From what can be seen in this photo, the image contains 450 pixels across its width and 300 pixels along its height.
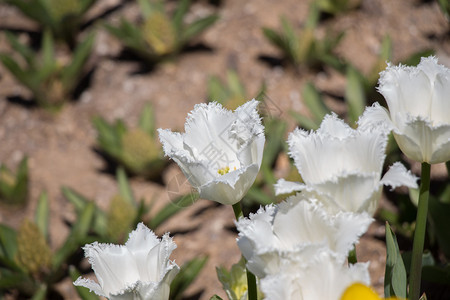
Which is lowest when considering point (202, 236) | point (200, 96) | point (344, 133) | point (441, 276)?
point (202, 236)

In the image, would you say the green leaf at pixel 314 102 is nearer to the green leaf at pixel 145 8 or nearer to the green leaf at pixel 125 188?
the green leaf at pixel 125 188

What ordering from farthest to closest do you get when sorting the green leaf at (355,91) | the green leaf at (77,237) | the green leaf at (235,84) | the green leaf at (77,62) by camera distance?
the green leaf at (77,62) < the green leaf at (235,84) < the green leaf at (355,91) < the green leaf at (77,237)

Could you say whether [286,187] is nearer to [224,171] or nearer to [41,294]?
[224,171]

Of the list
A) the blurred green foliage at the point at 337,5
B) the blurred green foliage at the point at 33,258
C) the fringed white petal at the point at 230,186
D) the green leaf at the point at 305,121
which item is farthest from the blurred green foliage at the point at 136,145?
the fringed white petal at the point at 230,186

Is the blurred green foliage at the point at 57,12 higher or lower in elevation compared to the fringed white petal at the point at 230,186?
higher

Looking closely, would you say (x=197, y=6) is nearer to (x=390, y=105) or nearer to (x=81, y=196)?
(x=81, y=196)

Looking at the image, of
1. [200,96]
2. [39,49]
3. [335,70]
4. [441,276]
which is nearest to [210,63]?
[200,96]

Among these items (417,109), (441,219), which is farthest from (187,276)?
(417,109)
